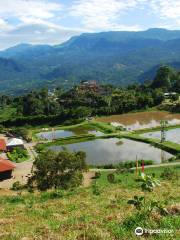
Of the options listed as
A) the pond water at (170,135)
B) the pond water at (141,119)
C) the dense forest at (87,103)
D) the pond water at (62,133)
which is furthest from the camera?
the dense forest at (87,103)

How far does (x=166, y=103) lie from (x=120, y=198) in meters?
70.4

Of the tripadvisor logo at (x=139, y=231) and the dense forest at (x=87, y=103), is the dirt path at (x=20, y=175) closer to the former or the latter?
the tripadvisor logo at (x=139, y=231)

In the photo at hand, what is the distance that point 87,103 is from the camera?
88.6m

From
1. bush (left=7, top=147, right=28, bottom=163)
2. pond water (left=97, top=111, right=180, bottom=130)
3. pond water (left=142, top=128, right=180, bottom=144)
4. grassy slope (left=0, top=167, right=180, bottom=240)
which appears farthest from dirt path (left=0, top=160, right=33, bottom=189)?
pond water (left=97, top=111, right=180, bottom=130)

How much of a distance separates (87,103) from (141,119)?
20.5 m

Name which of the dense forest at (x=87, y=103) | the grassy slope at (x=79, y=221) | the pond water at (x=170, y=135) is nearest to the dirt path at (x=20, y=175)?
the grassy slope at (x=79, y=221)

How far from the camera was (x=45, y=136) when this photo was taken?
205 feet

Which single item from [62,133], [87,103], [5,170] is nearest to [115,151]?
[5,170]

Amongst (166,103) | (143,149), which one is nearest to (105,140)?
(143,149)

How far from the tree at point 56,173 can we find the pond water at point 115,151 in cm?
1485

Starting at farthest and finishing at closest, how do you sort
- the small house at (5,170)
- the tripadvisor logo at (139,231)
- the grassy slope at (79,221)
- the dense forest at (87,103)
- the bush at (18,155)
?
the dense forest at (87,103), the bush at (18,155), the small house at (5,170), the grassy slope at (79,221), the tripadvisor logo at (139,231)

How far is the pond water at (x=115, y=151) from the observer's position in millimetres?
41656

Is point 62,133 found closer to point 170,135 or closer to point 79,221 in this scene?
point 170,135

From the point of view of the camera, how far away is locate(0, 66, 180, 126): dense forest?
76250 millimetres
